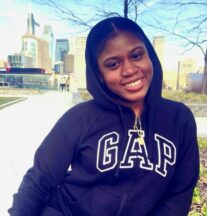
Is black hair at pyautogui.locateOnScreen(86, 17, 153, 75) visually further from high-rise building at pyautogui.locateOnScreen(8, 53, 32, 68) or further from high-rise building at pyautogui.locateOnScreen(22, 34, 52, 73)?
high-rise building at pyautogui.locateOnScreen(22, 34, 52, 73)

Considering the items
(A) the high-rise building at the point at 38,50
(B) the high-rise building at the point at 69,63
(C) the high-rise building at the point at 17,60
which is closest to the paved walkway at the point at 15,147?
(B) the high-rise building at the point at 69,63

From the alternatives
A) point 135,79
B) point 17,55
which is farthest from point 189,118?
point 17,55

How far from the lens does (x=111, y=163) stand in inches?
Result: 52.6

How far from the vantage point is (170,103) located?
60.7 inches

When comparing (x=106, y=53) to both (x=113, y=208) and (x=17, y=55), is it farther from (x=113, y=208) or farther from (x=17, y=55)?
(x=17, y=55)

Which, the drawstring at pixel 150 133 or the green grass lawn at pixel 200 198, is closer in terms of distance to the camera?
the drawstring at pixel 150 133

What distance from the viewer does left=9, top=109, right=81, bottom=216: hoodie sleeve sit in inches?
52.2

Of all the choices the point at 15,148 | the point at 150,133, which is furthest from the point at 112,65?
the point at 15,148

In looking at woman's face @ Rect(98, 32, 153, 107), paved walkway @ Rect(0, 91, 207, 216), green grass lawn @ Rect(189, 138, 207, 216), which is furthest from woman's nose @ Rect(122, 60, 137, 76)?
paved walkway @ Rect(0, 91, 207, 216)

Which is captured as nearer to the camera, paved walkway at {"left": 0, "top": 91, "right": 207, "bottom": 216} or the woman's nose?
the woman's nose

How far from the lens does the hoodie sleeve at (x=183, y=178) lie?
4.68 feet

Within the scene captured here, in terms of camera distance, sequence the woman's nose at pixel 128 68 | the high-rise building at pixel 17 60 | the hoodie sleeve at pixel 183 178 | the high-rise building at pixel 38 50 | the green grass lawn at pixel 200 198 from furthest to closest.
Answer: the high-rise building at pixel 38 50 → the high-rise building at pixel 17 60 → the green grass lawn at pixel 200 198 → the hoodie sleeve at pixel 183 178 → the woman's nose at pixel 128 68

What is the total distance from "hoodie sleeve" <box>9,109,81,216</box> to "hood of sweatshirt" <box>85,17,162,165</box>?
0.21 m

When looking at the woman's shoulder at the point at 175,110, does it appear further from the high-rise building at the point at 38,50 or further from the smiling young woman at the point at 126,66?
the high-rise building at the point at 38,50
